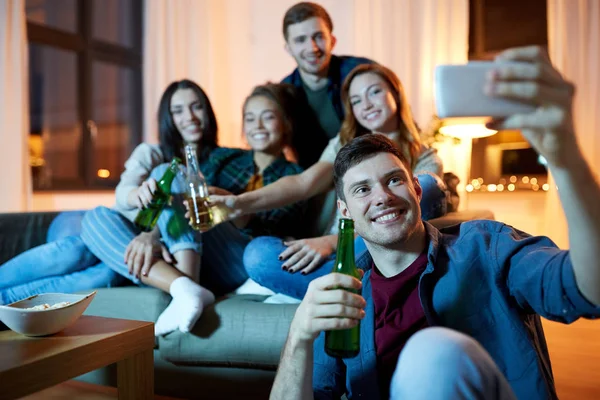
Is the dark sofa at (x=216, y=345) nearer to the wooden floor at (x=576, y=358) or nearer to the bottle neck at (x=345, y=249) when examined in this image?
the bottle neck at (x=345, y=249)

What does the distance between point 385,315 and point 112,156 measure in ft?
13.1

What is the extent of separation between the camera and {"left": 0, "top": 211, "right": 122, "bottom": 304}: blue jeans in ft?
5.66

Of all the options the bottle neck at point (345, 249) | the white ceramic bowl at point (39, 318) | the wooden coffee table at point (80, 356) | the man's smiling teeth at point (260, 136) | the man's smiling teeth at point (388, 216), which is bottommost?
the wooden coffee table at point (80, 356)

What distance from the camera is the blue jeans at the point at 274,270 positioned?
1475 mm

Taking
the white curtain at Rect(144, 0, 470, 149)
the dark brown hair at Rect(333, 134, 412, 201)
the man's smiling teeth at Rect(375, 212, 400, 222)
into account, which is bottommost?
the man's smiling teeth at Rect(375, 212, 400, 222)

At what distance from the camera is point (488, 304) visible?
2.86 ft

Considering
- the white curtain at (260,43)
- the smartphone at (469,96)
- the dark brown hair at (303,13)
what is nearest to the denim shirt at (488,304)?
the smartphone at (469,96)

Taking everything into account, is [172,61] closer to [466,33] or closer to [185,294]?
[466,33]

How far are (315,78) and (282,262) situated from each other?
1.09 metres

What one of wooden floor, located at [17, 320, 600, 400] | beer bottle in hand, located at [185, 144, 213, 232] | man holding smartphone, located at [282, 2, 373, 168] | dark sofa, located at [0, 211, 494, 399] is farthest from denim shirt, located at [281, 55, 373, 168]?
wooden floor, located at [17, 320, 600, 400]

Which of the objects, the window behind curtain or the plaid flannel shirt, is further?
the window behind curtain

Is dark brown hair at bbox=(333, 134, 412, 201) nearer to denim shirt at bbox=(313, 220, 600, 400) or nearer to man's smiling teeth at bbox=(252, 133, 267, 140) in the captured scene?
denim shirt at bbox=(313, 220, 600, 400)

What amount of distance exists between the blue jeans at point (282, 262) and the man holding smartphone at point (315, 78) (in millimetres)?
689

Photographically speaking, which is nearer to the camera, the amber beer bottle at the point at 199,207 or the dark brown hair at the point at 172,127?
the amber beer bottle at the point at 199,207
